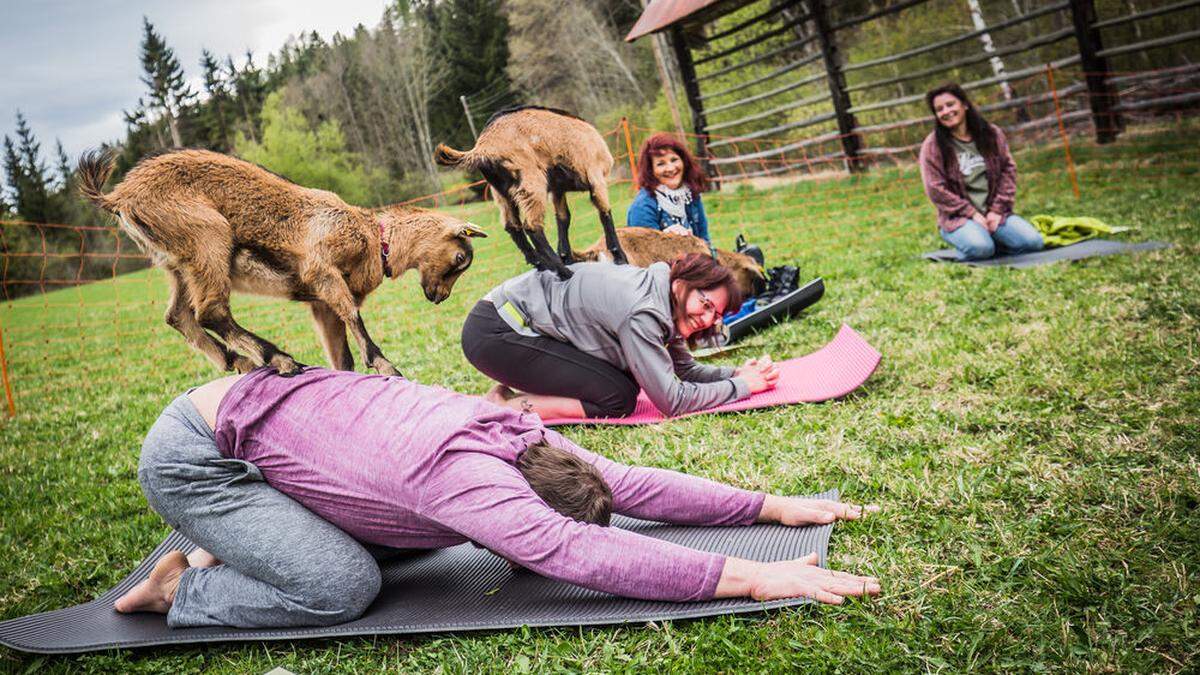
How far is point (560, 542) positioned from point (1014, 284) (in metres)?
4.73


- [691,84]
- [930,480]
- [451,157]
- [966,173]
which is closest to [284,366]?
[451,157]

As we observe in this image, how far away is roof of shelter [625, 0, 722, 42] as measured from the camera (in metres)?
11.8

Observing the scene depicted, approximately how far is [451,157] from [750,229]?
813cm

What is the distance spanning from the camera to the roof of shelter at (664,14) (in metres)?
11.8

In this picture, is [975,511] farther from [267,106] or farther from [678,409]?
[267,106]

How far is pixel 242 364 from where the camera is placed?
2572mm

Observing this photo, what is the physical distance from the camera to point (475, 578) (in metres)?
2.62

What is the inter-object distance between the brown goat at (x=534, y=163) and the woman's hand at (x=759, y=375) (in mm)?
1282

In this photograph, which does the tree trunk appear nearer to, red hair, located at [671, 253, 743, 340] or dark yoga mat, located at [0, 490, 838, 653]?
red hair, located at [671, 253, 743, 340]

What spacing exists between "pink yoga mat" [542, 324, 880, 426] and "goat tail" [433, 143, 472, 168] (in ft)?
5.42

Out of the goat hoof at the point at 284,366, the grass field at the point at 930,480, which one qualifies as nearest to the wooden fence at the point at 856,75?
the grass field at the point at 930,480

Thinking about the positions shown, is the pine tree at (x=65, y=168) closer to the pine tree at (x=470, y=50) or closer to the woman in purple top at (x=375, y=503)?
the woman in purple top at (x=375, y=503)

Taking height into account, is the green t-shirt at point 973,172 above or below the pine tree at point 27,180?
below

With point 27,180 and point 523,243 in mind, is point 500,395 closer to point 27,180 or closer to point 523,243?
point 523,243
